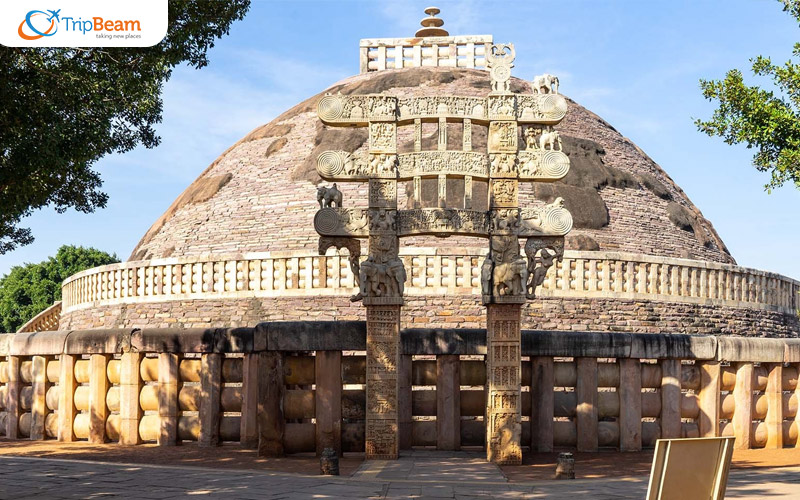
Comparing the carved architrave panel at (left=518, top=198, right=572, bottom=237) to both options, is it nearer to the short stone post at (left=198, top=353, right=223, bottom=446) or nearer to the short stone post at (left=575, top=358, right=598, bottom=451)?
the short stone post at (left=575, top=358, right=598, bottom=451)

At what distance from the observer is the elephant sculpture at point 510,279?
10062mm

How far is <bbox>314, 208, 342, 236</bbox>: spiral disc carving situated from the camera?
405 inches

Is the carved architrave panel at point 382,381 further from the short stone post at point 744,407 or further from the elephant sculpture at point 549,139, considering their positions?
the short stone post at point 744,407

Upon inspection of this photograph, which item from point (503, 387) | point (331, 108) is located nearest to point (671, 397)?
point (503, 387)

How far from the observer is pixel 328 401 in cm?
1019

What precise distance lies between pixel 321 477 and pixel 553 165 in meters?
4.57

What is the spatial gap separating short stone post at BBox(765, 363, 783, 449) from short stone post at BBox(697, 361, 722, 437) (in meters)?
0.91

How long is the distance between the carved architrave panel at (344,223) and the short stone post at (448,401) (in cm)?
182

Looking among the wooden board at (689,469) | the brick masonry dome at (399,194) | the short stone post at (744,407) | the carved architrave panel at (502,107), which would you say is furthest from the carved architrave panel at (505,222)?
the brick masonry dome at (399,194)

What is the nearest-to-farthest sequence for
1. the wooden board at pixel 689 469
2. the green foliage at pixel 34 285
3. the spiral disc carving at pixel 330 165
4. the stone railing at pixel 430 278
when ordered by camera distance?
the wooden board at pixel 689 469
the spiral disc carving at pixel 330 165
the stone railing at pixel 430 278
the green foliage at pixel 34 285

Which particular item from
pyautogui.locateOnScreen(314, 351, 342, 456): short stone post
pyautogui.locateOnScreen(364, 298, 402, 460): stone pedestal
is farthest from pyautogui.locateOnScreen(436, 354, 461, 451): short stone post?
pyautogui.locateOnScreen(314, 351, 342, 456): short stone post

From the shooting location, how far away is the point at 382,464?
30.9 ft

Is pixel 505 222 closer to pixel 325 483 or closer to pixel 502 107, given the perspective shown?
pixel 502 107

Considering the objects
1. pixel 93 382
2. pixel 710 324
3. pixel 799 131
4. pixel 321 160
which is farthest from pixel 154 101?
pixel 710 324
